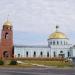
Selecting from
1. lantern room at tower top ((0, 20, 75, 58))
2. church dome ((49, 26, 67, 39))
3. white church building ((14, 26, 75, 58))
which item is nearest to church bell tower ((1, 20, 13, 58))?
lantern room at tower top ((0, 20, 75, 58))

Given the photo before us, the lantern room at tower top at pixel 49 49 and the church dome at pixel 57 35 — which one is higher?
the church dome at pixel 57 35

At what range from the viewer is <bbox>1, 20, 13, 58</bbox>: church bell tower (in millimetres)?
77375

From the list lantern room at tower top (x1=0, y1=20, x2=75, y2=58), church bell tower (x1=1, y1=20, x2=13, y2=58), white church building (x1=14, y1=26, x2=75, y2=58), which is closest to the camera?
church bell tower (x1=1, y1=20, x2=13, y2=58)

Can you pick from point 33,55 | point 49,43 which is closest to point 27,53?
point 33,55

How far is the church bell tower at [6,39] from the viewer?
7738cm

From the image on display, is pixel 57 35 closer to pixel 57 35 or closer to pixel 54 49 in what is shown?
pixel 57 35

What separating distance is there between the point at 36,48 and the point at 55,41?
18.1 ft

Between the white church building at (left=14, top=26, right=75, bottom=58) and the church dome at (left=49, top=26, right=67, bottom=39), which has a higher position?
the church dome at (left=49, top=26, right=67, bottom=39)

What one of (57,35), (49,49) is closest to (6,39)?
(49,49)

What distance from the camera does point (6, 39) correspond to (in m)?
78.4

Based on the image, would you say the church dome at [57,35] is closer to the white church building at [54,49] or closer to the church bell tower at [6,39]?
the white church building at [54,49]

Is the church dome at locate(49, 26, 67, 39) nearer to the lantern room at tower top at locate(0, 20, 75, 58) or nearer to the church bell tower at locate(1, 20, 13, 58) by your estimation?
the lantern room at tower top at locate(0, 20, 75, 58)

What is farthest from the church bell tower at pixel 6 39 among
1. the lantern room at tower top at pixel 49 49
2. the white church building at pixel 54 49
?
the white church building at pixel 54 49

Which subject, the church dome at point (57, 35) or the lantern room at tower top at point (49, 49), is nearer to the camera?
the lantern room at tower top at point (49, 49)
